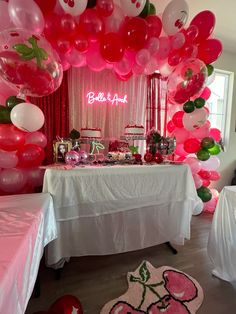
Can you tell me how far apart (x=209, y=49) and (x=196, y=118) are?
29.5 inches

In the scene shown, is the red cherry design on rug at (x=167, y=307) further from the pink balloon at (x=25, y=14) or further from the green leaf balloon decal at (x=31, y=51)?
the pink balloon at (x=25, y=14)

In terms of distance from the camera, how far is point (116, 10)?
176cm

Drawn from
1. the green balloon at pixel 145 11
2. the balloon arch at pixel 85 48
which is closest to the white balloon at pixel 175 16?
the balloon arch at pixel 85 48

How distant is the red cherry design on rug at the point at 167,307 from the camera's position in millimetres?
1381

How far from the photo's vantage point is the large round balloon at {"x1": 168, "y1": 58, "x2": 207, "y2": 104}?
200cm

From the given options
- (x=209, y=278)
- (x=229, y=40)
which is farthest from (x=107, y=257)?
(x=229, y=40)

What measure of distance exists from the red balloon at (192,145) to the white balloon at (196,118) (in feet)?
0.83

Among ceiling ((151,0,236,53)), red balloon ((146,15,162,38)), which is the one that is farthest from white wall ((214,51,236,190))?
red balloon ((146,15,162,38))

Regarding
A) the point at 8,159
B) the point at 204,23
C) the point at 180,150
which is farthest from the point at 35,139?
the point at 204,23

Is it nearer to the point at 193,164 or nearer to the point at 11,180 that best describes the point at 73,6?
the point at 11,180

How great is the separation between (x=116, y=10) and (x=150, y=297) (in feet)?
7.68

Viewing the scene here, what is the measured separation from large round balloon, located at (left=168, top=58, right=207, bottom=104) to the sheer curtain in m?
0.65

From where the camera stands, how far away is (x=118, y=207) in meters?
1.83

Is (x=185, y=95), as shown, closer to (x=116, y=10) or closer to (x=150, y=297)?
(x=116, y=10)
